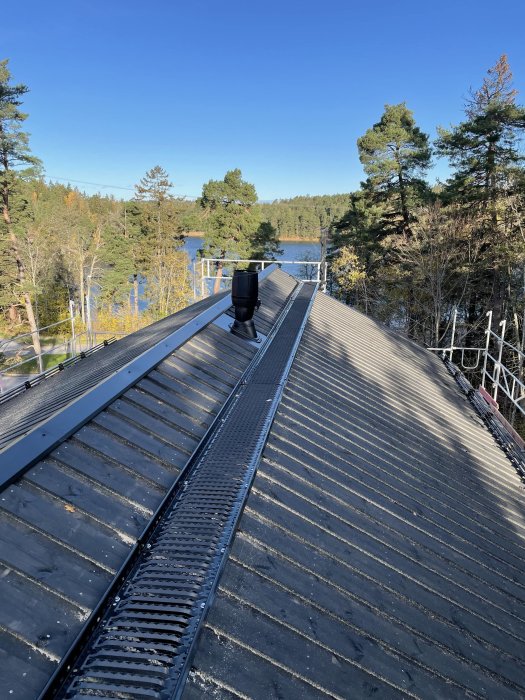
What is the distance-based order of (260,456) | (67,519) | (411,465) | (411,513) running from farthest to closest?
1. (411,465)
2. (411,513)
3. (260,456)
4. (67,519)

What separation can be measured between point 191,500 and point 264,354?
3.09 metres

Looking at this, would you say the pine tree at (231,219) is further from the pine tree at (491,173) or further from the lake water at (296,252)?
the pine tree at (491,173)

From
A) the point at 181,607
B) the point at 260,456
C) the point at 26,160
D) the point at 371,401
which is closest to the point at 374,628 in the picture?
the point at 181,607

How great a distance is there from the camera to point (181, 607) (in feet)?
6.12

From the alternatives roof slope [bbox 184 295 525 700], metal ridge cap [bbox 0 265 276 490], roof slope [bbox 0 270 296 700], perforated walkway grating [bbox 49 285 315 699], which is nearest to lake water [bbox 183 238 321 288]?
roof slope [bbox 184 295 525 700]

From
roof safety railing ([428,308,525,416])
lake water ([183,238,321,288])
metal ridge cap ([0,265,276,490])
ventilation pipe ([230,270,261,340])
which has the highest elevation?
lake water ([183,238,321,288])

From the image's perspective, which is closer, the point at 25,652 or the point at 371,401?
the point at 25,652

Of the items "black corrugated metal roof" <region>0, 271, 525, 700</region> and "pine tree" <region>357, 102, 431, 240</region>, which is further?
"pine tree" <region>357, 102, 431, 240</region>

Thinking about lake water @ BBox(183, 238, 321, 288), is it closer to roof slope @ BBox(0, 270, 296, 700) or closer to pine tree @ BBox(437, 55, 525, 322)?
pine tree @ BBox(437, 55, 525, 322)

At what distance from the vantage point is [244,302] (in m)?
5.95

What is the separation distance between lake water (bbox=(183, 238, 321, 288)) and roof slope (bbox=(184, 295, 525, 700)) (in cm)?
3498

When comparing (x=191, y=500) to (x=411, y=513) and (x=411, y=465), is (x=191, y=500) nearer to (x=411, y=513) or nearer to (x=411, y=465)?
(x=411, y=513)

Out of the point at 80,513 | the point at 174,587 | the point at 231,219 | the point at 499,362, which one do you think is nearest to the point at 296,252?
the point at 231,219

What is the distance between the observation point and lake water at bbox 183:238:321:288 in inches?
1675
